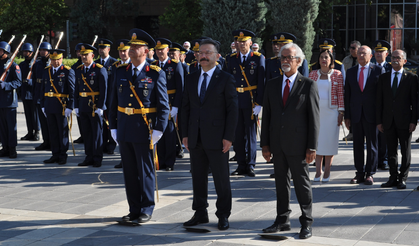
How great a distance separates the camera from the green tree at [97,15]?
34688 mm

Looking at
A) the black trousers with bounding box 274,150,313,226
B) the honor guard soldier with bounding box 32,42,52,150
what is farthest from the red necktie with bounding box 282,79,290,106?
the honor guard soldier with bounding box 32,42,52,150

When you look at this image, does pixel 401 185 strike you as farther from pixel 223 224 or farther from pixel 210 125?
pixel 210 125

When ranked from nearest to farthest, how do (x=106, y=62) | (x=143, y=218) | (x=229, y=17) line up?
1. (x=143, y=218)
2. (x=106, y=62)
3. (x=229, y=17)

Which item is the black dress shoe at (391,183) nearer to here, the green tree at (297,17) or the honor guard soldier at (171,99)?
the honor guard soldier at (171,99)

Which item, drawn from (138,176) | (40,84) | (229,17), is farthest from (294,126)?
(229,17)

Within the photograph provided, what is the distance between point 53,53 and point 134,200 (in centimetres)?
527

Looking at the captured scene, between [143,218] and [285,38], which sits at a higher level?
[285,38]

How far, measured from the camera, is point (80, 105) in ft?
Answer: 32.1

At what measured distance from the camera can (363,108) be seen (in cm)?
797

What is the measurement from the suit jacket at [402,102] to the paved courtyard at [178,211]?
1009 millimetres

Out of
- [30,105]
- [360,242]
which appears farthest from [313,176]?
[30,105]

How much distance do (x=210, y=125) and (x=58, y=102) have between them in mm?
5290

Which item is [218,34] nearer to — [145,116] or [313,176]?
[313,176]

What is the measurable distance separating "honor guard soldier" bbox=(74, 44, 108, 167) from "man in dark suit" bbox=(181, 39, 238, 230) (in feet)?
14.1
